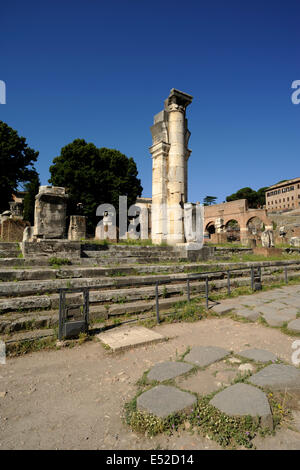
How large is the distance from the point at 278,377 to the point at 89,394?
5.91 ft

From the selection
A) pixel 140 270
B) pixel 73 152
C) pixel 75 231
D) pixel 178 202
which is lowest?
pixel 140 270

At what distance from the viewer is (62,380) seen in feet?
8.54

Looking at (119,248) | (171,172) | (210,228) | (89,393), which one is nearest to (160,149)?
(171,172)

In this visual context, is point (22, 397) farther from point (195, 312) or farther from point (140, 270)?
point (140, 270)

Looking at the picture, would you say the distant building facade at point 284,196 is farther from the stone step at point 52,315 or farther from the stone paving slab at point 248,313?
the stone step at point 52,315

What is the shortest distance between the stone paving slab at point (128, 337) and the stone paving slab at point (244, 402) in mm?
1472

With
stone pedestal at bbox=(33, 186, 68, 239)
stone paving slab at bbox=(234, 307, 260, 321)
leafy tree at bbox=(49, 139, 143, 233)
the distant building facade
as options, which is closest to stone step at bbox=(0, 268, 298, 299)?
stone paving slab at bbox=(234, 307, 260, 321)

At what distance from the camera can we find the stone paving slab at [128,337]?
11.1 feet

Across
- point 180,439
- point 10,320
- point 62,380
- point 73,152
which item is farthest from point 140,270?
point 73,152

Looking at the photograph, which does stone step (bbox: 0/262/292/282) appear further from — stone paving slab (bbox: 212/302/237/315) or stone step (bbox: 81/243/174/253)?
stone paving slab (bbox: 212/302/237/315)

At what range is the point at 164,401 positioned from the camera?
209cm

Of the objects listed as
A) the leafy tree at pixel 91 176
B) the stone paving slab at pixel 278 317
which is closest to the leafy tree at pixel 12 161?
the leafy tree at pixel 91 176

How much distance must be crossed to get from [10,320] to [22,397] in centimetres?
151

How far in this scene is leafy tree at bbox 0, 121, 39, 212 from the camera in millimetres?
25422
